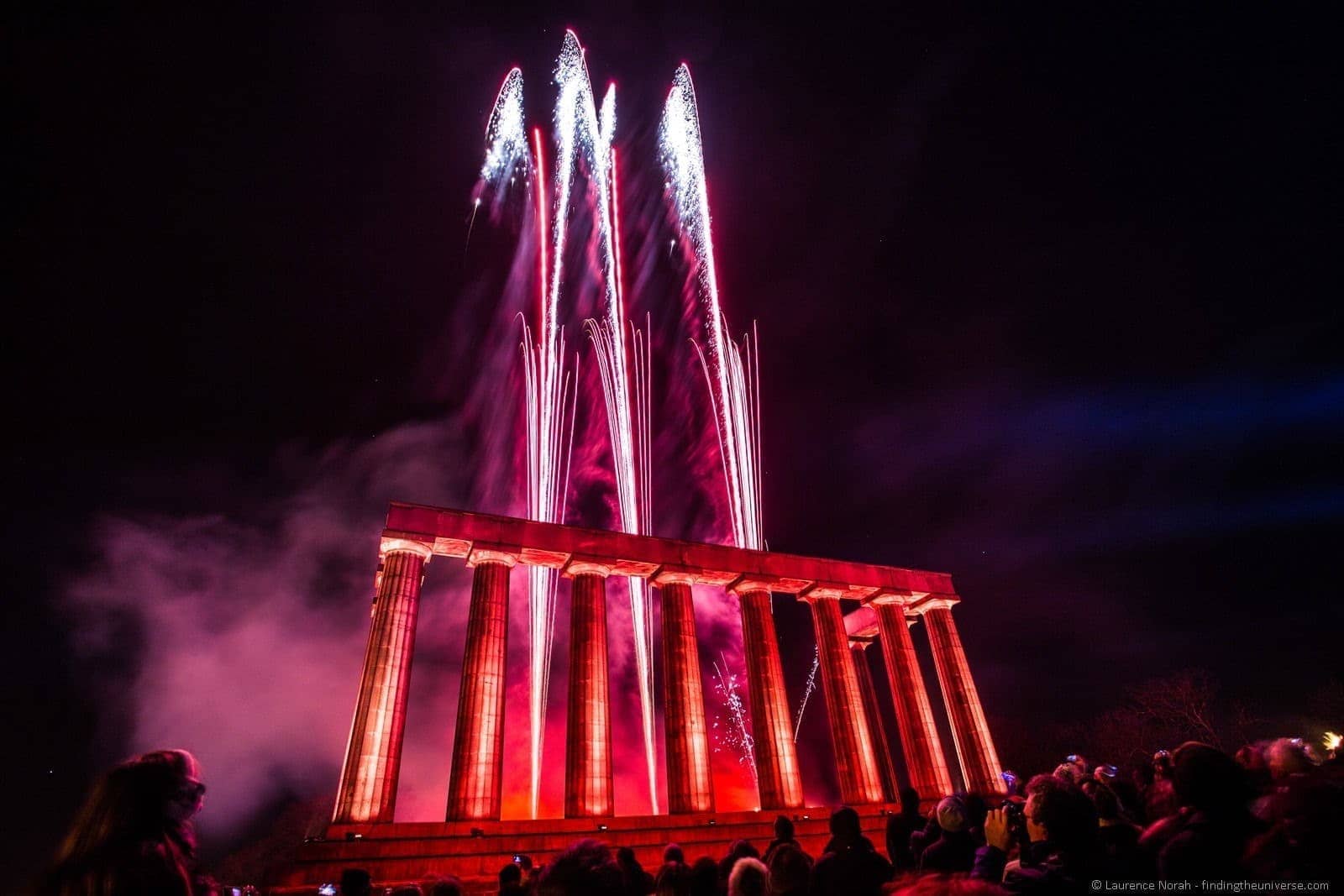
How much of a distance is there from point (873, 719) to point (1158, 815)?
133 ft

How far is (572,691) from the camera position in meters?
30.9

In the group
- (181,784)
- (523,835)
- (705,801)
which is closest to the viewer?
(181,784)

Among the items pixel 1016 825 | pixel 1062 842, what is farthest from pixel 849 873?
pixel 1016 825

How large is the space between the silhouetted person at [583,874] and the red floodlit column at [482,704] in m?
26.9

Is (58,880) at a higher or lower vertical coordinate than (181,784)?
lower

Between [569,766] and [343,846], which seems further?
[569,766]

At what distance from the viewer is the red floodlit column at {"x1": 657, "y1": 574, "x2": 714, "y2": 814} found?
30219 mm

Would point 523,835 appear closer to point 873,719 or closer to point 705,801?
point 705,801

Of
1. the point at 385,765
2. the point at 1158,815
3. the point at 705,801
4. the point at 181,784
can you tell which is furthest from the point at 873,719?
the point at 181,784

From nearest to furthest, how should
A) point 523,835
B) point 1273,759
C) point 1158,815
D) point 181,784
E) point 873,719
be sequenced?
point 181,784 → point 1273,759 → point 1158,815 → point 523,835 → point 873,719

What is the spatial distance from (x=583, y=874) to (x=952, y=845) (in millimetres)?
6471

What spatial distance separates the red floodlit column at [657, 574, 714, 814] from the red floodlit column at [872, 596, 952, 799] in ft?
41.8

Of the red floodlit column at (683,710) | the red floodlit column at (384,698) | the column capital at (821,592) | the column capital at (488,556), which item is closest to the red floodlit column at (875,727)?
the column capital at (821,592)

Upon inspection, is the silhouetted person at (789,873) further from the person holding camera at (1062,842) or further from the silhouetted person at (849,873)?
the person holding camera at (1062,842)
